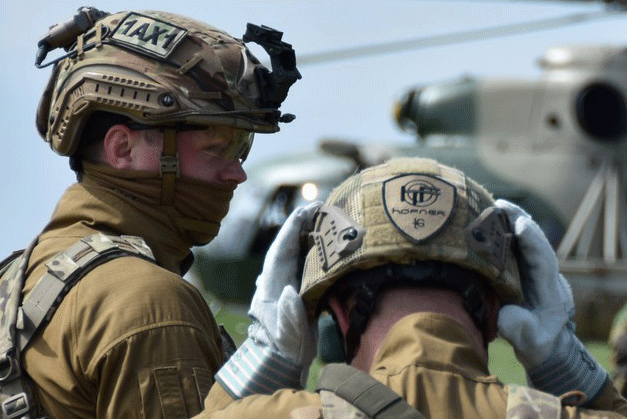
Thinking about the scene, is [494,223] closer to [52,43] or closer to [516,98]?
[52,43]

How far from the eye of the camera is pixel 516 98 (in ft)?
63.9

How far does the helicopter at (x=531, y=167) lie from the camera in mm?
17594

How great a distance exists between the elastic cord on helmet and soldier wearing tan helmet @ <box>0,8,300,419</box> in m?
0.95

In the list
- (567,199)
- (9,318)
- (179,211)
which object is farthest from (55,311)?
(567,199)

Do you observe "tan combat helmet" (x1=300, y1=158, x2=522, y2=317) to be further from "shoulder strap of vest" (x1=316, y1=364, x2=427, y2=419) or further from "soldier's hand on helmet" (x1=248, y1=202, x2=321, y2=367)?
"shoulder strap of vest" (x1=316, y1=364, x2=427, y2=419)

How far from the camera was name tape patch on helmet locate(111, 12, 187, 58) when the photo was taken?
4.58 m

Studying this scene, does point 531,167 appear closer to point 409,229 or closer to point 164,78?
point 164,78

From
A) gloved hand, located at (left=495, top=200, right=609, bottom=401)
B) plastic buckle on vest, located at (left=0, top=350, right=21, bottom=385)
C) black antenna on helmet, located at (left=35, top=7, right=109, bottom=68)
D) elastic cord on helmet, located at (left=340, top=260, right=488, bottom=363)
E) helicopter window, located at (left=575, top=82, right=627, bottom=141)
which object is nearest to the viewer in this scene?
elastic cord on helmet, located at (left=340, top=260, right=488, bottom=363)

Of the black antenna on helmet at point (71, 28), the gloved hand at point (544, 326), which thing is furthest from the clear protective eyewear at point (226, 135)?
the gloved hand at point (544, 326)

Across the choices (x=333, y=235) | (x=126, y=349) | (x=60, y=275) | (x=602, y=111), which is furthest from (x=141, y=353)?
(x=602, y=111)

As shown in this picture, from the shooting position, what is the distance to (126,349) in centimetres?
395

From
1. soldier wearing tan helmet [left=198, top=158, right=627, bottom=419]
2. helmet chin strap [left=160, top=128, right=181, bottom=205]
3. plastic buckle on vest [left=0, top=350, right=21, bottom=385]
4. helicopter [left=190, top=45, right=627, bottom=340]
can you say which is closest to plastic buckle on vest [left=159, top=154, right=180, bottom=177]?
helmet chin strap [left=160, top=128, right=181, bottom=205]

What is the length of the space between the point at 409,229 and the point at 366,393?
43 cm

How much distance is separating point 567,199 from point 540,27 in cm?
→ 236
